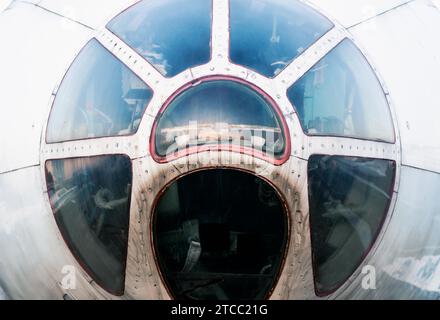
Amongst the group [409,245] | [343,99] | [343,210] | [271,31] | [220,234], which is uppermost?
[271,31]

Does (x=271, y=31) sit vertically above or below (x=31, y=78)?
above

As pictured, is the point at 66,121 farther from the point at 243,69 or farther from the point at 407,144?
the point at 407,144

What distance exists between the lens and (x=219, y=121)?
511 cm

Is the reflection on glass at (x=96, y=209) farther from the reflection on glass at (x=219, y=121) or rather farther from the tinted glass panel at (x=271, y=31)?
the tinted glass panel at (x=271, y=31)

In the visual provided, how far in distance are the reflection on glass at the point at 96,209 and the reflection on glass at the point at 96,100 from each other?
20 cm

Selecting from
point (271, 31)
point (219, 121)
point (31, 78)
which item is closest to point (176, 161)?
point (219, 121)

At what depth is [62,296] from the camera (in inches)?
227

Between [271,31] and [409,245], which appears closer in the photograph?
[271,31]

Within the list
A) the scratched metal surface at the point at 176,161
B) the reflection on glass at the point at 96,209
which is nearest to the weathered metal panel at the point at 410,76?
the scratched metal surface at the point at 176,161

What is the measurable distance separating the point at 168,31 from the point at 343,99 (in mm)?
1220

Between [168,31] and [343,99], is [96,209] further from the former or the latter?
[343,99]

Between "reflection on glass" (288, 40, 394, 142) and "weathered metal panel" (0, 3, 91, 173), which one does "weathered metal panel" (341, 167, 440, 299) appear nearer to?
"reflection on glass" (288, 40, 394, 142)

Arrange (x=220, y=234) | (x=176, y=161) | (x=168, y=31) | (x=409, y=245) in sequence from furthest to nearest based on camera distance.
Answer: (x=409, y=245)
(x=168, y=31)
(x=220, y=234)
(x=176, y=161)

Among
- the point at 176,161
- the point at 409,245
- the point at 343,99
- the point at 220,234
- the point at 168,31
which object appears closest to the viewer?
the point at 176,161
